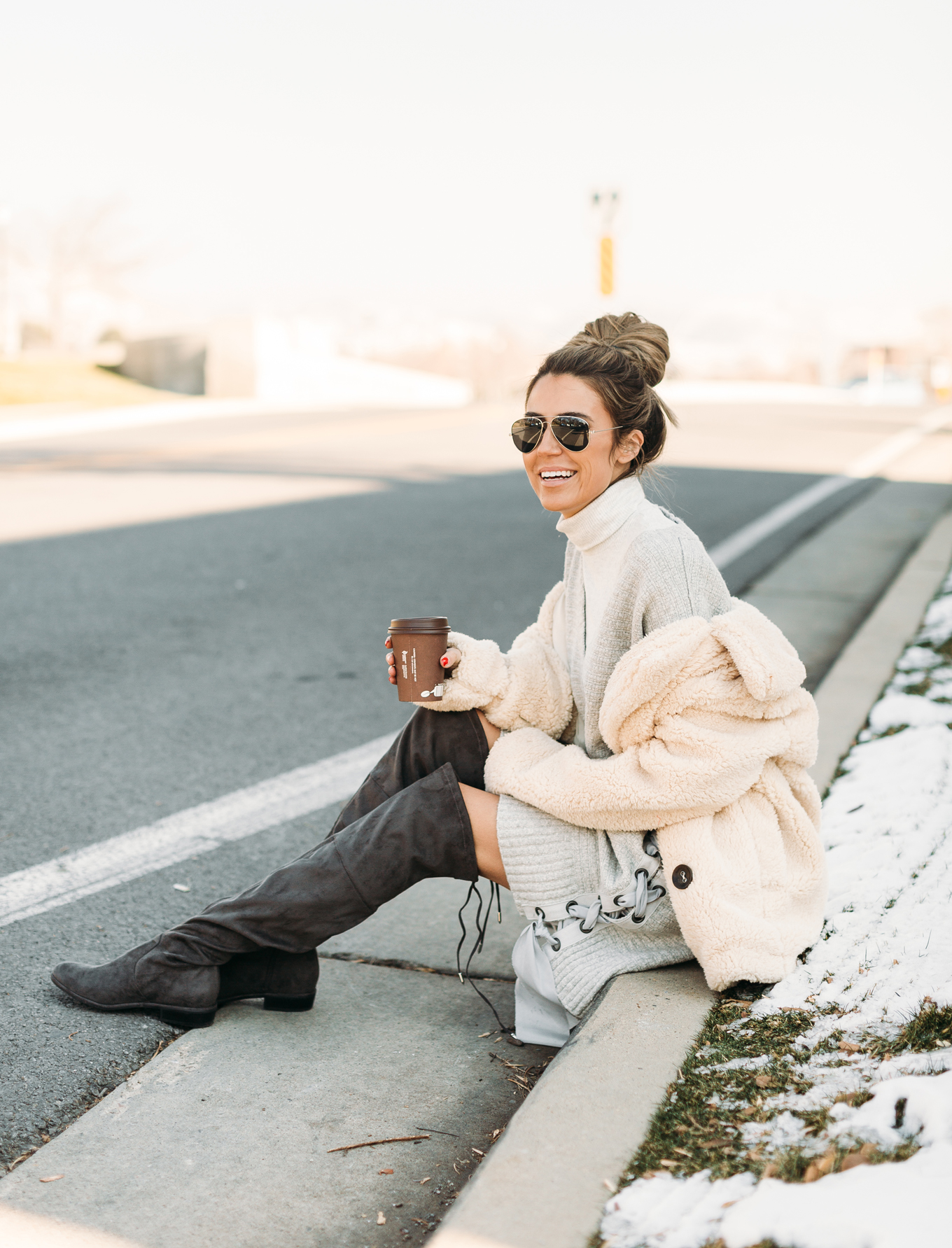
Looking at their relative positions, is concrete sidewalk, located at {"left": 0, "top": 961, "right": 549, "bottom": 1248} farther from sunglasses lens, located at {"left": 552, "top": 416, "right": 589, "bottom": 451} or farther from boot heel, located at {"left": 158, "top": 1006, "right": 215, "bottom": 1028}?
sunglasses lens, located at {"left": 552, "top": 416, "right": 589, "bottom": 451}

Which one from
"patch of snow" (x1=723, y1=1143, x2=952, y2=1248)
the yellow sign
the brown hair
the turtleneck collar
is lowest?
"patch of snow" (x1=723, y1=1143, x2=952, y2=1248)

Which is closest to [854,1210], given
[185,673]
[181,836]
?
[181,836]

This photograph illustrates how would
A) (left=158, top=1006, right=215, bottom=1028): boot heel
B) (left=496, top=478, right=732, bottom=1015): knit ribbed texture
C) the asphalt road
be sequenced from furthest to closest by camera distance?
the asphalt road < (left=158, top=1006, right=215, bottom=1028): boot heel < (left=496, top=478, right=732, bottom=1015): knit ribbed texture

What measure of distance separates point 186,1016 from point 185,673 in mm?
2826

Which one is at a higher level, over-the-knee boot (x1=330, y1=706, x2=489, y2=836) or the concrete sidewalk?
over-the-knee boot (x1=330, y1=706, x2=489, y2=836)

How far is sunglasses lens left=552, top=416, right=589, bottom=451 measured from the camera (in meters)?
2.56

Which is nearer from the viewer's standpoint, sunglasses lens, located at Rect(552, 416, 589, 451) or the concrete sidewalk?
the concrete sidewalk

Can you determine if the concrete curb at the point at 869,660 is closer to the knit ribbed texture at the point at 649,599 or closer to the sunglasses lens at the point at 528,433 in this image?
the knit ribbed texture at the point at 649,599

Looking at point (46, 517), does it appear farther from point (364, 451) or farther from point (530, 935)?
point (530, 935)

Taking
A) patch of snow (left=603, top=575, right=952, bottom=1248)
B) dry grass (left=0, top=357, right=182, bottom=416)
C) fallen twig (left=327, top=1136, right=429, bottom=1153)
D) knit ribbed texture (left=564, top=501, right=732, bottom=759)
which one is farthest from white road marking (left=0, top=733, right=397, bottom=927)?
dry grass (left=0, top=357, right=182, bottom=416)

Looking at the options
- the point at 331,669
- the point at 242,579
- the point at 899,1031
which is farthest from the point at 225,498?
the point at 899,1031

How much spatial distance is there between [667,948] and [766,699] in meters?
0.56

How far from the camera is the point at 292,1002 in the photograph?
8.52 ft

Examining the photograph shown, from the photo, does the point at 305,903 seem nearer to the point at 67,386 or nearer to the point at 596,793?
the point at 596,793
